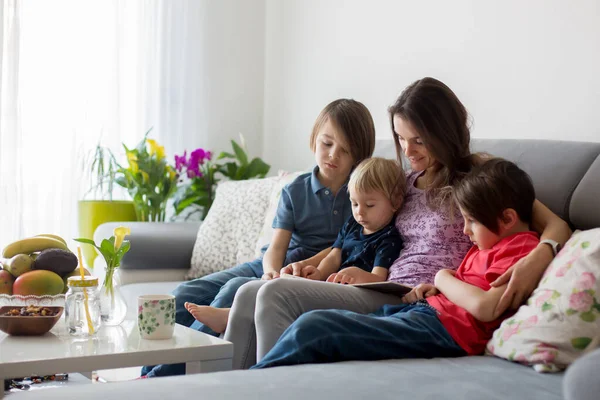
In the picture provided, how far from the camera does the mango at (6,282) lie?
1.81m

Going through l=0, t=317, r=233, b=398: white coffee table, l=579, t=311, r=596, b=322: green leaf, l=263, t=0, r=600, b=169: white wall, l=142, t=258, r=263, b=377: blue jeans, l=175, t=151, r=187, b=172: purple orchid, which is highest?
l=263, t=0, r=600, b=169: white wall

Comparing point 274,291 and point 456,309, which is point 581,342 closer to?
point 456,309

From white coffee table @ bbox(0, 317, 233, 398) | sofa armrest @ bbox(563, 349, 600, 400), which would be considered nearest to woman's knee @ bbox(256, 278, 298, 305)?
white coffee table @ bbox(0, 317, 233, 398)

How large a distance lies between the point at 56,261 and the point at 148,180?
60.1 inches

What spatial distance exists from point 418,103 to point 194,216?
2098mm

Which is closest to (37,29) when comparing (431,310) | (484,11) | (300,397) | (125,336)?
(484,11)

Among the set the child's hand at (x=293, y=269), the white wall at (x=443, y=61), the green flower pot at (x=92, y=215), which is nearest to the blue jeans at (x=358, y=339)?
the child's hand at (x=293, y=269)

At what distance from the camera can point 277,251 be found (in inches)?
90.9

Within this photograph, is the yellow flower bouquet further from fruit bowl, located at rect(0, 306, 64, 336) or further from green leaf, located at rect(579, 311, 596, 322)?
green leaf, located at rect(579, 311, 596, 322)

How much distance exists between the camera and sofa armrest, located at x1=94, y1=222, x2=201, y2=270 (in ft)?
9.13

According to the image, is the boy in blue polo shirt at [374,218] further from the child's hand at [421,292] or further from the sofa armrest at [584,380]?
the sofa armrest at [584,380]

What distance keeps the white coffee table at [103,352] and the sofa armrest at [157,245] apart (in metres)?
1.06

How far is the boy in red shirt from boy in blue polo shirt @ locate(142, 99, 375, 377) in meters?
0.54

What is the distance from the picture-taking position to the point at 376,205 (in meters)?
2.03
